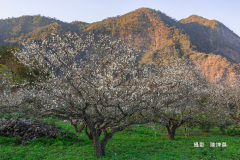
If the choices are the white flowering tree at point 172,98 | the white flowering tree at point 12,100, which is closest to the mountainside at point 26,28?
the white flowering tree at point 12,100

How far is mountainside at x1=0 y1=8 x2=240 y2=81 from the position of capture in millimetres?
104688

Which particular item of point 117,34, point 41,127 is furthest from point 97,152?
point 117,34

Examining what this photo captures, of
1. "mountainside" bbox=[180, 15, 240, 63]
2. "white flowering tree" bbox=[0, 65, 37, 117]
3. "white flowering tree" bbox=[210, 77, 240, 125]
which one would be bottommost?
"white flowering tree" bbox=[210, 77, 240, 125]

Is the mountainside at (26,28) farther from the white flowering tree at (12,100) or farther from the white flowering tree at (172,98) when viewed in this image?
the white flowering tree at (172,98)

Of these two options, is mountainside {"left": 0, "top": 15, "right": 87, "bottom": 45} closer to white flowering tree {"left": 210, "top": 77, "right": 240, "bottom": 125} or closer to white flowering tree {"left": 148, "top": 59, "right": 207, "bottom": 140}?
white flowering tree {"left": 148, "top": 59, "right": 207, "bottom": 140}

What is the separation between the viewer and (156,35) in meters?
153

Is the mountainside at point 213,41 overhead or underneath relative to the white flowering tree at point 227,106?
overhead

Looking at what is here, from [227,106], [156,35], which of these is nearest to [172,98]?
[227,106]

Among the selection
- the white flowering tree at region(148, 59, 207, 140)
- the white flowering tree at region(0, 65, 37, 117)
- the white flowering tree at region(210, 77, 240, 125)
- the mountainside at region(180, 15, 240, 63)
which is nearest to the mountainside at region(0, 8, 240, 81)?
the mountainside at region(180, 15, 240, 63)

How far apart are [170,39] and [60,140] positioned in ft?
463

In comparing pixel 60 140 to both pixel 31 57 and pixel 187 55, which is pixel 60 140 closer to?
pixel 31 57

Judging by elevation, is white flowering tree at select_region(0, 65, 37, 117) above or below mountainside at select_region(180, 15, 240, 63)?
below

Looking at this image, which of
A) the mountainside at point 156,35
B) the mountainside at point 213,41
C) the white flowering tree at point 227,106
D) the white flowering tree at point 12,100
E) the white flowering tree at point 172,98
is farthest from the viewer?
the mountainside at point 213,41

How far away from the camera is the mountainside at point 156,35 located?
104688mm
